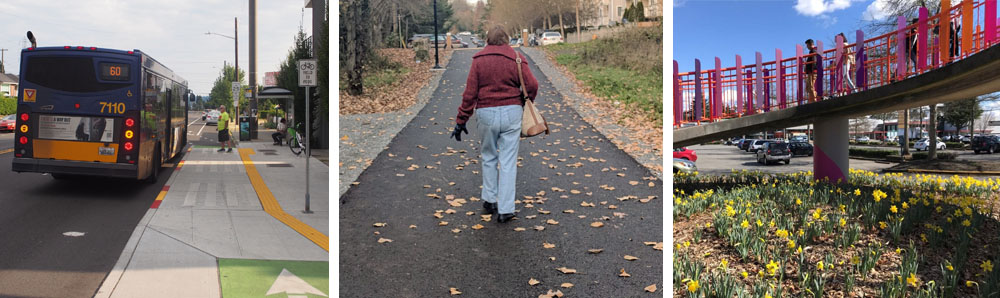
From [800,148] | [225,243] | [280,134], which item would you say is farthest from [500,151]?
[280,134]

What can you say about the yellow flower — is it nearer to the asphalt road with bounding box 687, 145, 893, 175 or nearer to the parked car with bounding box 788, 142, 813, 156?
the asphalt road with bounding box 687, 145, 893, 175

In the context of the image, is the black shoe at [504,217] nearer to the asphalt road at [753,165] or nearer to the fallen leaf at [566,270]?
the fallen leaf at [566,270]

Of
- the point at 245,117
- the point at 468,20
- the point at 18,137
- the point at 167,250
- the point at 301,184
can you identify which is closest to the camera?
the point at 468,20

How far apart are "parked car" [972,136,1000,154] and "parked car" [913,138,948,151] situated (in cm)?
39

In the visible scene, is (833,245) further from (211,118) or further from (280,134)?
(211,118)

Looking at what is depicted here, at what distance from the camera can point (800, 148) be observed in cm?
1052

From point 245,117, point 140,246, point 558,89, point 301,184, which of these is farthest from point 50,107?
point 245,117

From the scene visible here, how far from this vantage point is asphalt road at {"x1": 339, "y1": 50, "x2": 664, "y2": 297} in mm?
2242

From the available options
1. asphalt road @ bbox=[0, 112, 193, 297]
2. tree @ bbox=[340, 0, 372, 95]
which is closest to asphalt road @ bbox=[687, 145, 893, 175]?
tree @ bbox=[340, 0, 372, 95]

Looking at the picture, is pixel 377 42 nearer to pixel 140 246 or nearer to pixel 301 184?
pixel 140 246

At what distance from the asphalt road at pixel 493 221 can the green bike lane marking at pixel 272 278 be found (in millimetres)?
2326

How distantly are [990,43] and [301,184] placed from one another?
10252 millimetres

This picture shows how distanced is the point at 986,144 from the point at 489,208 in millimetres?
7979

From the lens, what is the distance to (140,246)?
229 inches
